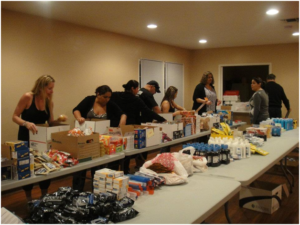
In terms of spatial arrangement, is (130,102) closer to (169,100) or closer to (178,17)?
(169,100)

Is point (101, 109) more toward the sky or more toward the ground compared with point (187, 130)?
more toward the sky

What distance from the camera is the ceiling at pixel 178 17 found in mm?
3855

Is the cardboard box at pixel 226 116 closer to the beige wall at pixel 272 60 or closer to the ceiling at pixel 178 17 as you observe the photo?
the ceiling at pixel 178 17

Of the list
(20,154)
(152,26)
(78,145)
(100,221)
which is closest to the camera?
(100,221)

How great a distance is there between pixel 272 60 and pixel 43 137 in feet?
20.8

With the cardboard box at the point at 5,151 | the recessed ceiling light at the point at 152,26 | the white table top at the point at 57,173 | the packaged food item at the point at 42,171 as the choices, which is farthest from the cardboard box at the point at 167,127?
the recessed ceiling light at the point at 152,26

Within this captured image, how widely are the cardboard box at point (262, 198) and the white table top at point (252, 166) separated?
1.54 ft

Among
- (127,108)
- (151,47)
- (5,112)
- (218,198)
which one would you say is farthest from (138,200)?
(151,47)

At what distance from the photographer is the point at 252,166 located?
252 cm

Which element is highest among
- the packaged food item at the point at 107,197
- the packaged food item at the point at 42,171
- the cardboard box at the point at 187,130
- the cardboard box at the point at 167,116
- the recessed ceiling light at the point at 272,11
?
the recessed ceiling light at the point at 272,11

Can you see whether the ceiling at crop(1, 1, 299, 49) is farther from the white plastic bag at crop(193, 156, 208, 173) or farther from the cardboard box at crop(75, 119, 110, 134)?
the white plastic bag at crop(193, 156, 208, 173)

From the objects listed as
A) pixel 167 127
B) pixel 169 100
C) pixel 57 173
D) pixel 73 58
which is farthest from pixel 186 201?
pixel 73 58

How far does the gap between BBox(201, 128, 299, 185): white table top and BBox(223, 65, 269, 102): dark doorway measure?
17.2ft

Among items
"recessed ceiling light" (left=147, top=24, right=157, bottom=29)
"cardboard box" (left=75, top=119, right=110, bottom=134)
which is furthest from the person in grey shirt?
"cardboard box" (left=75, top=119, right=110, bottom=134)
